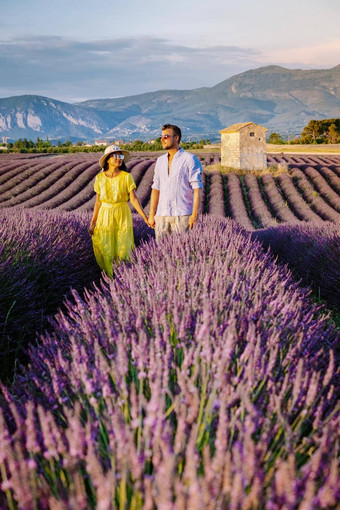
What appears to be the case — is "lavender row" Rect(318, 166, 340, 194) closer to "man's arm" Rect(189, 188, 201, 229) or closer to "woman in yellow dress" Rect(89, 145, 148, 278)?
"man's arm" Rect(189, 188, 201, 229)

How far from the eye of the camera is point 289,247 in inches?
289

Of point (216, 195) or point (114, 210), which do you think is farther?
point (216, 195)

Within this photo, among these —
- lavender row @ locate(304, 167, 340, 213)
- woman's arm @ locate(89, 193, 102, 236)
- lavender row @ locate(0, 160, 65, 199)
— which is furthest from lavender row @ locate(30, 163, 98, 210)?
woman's arm @ locate(89, 193, 102, 236)

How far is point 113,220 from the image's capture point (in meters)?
5.15

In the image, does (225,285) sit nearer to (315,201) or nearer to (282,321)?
(282,321)

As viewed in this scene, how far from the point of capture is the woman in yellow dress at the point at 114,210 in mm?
5059

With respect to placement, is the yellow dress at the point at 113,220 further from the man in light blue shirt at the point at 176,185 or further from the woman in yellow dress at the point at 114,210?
the man in light blue shirt at the point at 176,185

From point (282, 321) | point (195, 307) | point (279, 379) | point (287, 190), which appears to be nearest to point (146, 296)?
point (195, 307)

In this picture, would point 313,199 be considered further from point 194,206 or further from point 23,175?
point 194,206

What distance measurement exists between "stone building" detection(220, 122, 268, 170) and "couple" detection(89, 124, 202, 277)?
24689 millimetres

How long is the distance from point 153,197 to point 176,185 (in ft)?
1.36

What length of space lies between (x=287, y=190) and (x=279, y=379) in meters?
21.6

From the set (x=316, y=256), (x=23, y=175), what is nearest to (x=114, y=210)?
(x=316, y=256)

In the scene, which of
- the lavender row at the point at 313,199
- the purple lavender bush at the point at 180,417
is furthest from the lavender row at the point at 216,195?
the purple lavender bush at the point at 180,417
